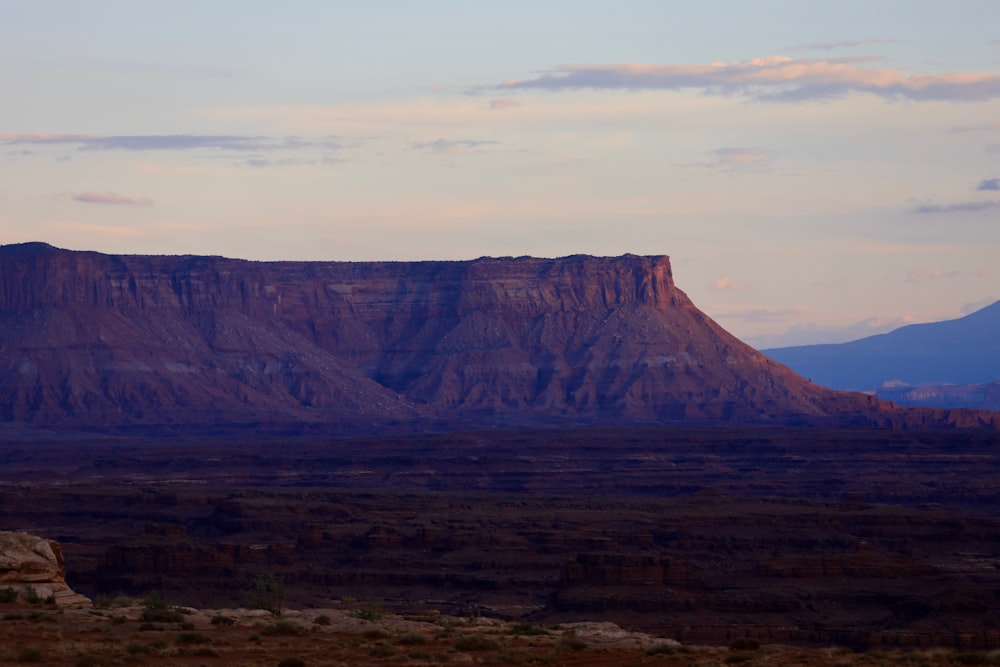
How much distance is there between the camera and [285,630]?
29875 millimetres

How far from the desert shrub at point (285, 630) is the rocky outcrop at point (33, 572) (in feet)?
12.5

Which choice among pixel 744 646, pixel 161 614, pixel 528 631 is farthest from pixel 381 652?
pixel 744 646

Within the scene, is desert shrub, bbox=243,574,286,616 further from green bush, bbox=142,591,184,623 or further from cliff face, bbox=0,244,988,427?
cliff face, bbox=0,244,988,427

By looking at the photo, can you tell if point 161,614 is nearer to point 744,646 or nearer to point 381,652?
point 381,652

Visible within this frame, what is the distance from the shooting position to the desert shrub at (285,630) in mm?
29734

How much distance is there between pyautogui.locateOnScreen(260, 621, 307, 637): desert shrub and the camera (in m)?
29.7

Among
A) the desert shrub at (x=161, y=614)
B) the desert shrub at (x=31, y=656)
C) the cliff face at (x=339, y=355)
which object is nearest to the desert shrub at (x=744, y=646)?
the desert shrub at (x=161, y=614)

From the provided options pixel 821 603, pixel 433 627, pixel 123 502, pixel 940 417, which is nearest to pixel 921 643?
pixel 821 603

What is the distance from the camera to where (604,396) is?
18512 centimetres

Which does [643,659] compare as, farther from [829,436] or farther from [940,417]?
[940,417]

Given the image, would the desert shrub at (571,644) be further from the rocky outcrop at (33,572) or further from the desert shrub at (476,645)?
the rocky outcrop at (33,572)

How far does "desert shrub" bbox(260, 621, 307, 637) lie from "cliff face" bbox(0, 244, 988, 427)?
136595mm

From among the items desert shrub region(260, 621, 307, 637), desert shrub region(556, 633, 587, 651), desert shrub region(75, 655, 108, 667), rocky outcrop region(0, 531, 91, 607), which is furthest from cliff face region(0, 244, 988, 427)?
desert shrub region(75, 655, 108, 667)

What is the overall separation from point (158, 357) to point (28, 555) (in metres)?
147
